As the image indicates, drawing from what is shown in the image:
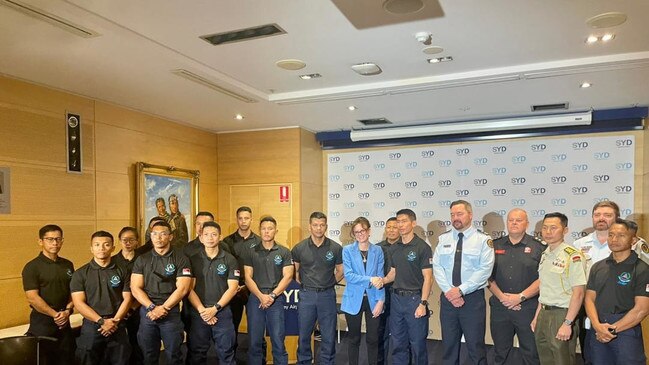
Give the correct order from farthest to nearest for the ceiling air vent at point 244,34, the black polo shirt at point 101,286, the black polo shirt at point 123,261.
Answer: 1. the black polo shirt at point 123,261
2. the black polo shirt at point 101,286
3. the ceiling air vent at point 244,34

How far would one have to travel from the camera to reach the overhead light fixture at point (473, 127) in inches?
229

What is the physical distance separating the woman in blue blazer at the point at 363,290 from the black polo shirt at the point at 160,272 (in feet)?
5.09

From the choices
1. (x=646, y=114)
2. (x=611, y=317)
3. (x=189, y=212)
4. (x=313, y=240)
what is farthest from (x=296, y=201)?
(x=646, y=114)

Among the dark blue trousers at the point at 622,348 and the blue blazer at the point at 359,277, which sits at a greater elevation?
the blue blazer at the point at 359,277

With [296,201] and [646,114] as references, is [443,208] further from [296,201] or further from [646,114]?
[646,114]

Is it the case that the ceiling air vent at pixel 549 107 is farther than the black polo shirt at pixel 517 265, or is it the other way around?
the ceiling air vent at pixel 549 107

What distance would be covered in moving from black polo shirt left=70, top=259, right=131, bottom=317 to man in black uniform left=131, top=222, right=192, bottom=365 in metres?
0.14

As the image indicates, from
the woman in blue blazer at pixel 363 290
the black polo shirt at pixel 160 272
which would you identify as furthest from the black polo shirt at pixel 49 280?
the woman in blue blazer at pixel 363 290

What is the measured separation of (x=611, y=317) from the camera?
3.59m

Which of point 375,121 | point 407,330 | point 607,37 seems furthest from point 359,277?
point 607,37

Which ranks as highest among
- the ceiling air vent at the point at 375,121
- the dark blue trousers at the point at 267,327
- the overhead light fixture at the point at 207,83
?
the overhead light fixture at the point at 207,83

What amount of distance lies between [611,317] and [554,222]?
2.72ft

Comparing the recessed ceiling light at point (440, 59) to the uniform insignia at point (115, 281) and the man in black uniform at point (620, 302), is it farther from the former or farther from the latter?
the uniform insignia at point (115, 281)

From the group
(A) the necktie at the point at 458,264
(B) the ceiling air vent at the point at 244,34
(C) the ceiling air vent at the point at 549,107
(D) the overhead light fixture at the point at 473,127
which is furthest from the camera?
(D) the overhead light fixture at the point at 473,127
